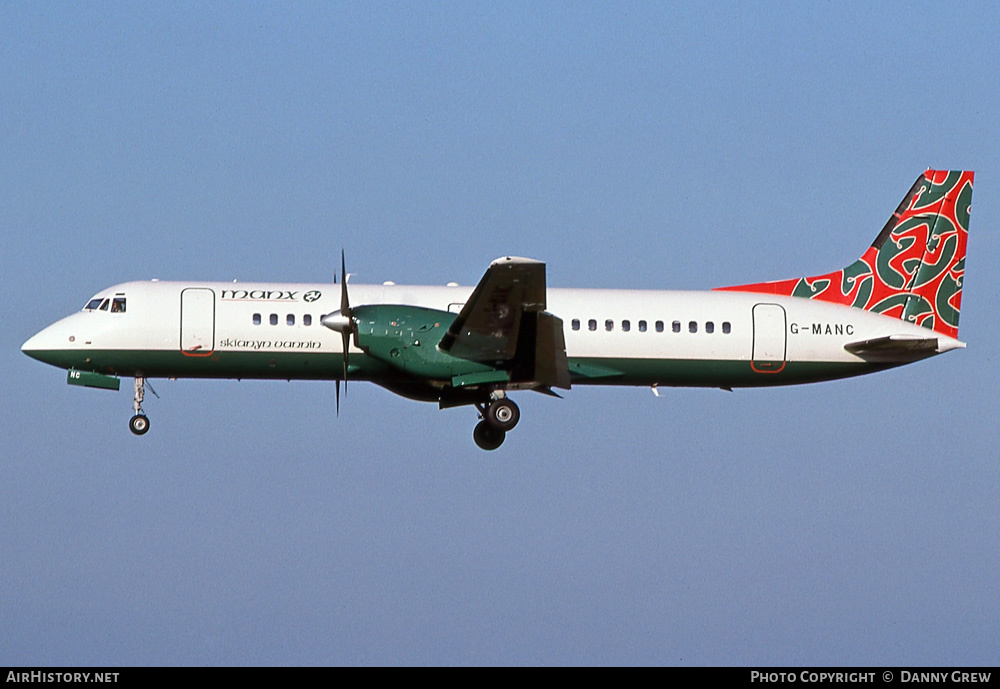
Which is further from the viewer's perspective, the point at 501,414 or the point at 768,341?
the point at 768,341

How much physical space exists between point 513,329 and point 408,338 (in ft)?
6.71

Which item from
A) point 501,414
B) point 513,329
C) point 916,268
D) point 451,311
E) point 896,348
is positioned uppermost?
point 916,268

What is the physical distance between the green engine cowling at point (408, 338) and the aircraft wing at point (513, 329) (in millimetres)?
245

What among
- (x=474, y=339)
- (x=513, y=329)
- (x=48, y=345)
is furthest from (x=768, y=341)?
(x=48, y=345)

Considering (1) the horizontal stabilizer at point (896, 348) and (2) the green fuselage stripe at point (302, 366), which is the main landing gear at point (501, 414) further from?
(1) the horizontal stabilizer at point (896, 348)

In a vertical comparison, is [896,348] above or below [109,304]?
below

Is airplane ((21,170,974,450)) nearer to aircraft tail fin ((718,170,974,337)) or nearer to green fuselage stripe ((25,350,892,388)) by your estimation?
green fuselage stripe ((25,350,892,388))

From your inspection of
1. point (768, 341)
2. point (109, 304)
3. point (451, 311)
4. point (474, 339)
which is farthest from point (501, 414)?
point (109, 304)

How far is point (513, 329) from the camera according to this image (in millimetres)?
28125

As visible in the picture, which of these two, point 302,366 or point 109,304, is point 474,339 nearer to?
point 302,366

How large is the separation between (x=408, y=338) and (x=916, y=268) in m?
12.3

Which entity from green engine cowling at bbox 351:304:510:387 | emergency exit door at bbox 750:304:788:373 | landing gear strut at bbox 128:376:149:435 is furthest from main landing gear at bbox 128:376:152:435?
emergency exit door at bbox 750:304:788:373

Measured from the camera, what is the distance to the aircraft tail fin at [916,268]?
32.6 metres

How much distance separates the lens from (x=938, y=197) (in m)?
33.6
